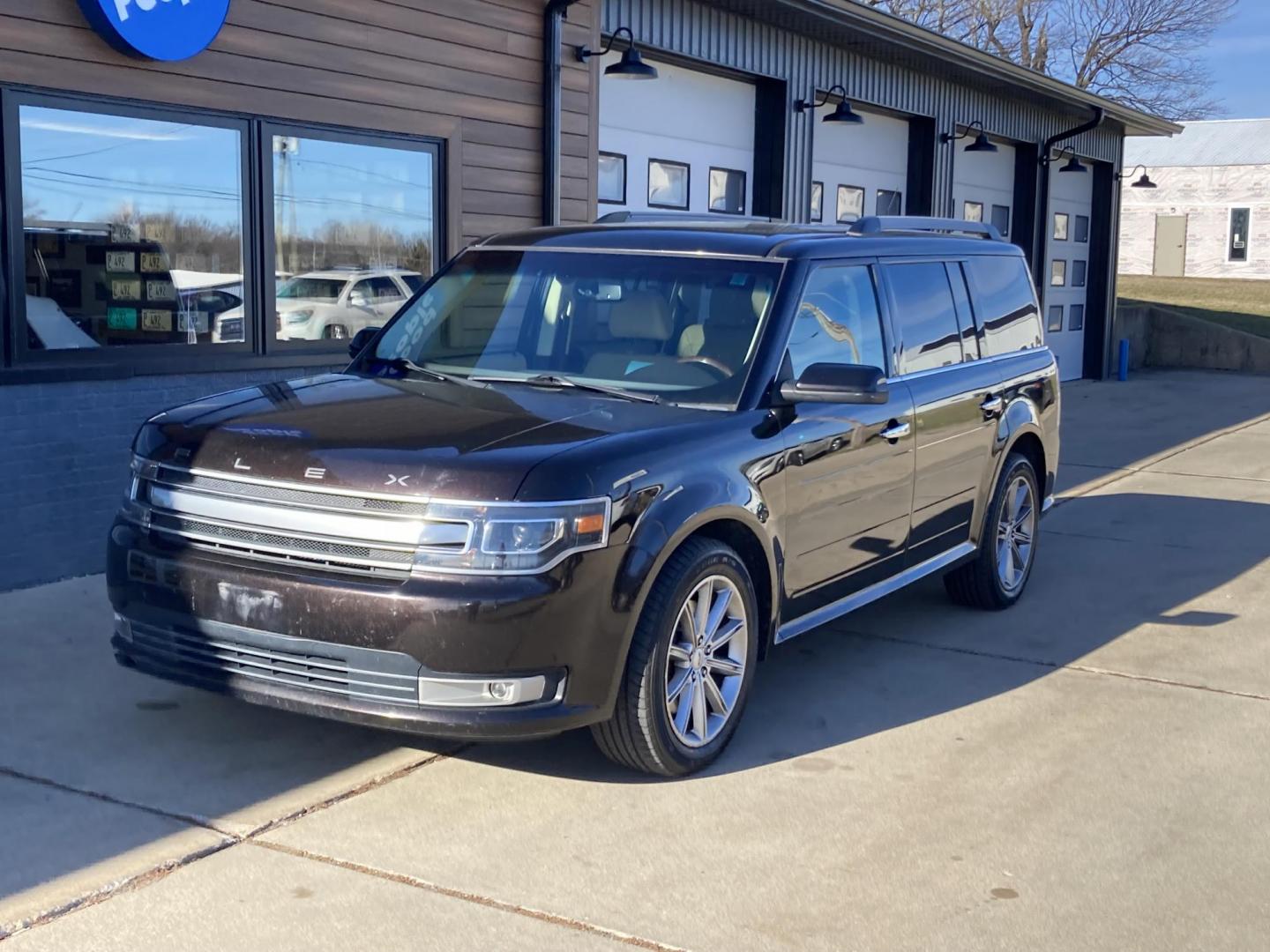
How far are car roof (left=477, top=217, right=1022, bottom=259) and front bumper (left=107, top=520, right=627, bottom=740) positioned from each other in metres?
1.76

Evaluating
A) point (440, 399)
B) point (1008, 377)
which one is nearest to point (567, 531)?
point (440, 399)

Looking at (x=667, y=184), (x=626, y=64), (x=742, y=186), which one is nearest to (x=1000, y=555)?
(x=626, y=64)

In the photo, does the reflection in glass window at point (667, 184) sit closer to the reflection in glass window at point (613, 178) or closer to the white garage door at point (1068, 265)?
the reflection in glass window at point (613, 178)

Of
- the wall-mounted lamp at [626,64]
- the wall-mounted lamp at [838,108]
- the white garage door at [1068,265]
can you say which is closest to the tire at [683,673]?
the wall-mounted lamp at [626,64]

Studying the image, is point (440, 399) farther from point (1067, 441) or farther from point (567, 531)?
point (1067, 441)

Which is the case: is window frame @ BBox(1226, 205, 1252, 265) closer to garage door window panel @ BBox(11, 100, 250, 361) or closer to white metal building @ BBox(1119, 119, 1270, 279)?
white metal building @ BBox(1119, 119, 1270, 279)

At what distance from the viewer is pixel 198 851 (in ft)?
13.6

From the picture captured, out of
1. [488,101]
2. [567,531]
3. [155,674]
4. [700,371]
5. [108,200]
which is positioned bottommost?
[155,674]

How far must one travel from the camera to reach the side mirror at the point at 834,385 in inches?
203

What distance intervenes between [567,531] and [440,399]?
1.05 metres

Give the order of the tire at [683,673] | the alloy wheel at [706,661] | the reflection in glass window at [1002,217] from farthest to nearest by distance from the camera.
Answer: the reflection in glass window at [1002,217]
the alloy wheel at [706,661]
the tire at [683,673]

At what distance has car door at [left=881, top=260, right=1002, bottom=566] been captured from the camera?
245 inches

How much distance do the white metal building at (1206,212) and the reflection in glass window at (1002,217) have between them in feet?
97.9

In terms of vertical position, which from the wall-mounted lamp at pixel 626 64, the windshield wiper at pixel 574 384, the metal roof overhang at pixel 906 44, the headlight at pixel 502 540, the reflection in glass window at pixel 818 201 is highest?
the metal roof overhang at pixel 906 44
